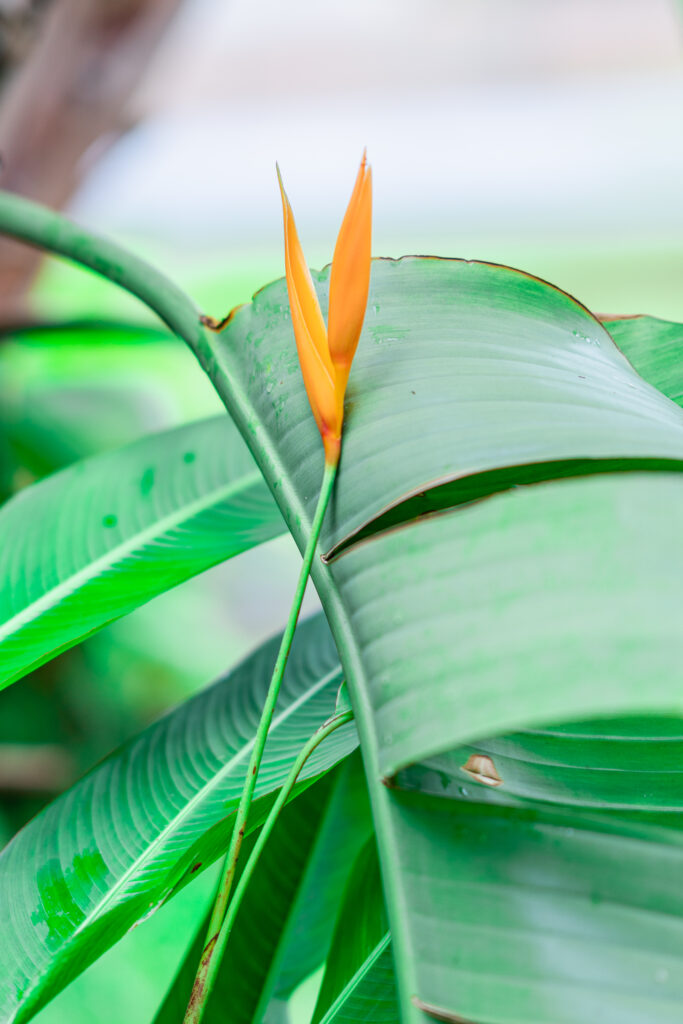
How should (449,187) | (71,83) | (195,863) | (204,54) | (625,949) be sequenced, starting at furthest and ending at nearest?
1. (204,54)
2. (449,187)
3. (71,83)
4. (195,863)
5. (625,949)

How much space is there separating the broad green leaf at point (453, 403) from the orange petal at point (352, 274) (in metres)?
0.02

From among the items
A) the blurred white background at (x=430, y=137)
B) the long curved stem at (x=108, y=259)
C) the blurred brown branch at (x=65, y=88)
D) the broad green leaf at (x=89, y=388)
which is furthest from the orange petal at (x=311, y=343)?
the blurred white background at (x=430, y=137)

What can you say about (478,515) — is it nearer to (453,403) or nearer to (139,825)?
(453,403)

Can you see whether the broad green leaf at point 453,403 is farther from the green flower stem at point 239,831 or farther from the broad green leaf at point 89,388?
the broad green leaf at point 89,388

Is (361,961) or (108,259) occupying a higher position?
(108,259)

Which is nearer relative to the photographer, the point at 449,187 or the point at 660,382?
the point at 660,382

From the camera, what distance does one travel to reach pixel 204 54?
198cm

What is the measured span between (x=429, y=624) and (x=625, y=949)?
0.31 ft

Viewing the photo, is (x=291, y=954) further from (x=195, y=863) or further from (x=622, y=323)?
(x=622, y=323)

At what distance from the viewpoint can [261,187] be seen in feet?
6.19

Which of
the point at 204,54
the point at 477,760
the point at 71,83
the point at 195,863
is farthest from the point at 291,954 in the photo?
the point at 204,54

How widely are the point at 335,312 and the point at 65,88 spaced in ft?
2.77

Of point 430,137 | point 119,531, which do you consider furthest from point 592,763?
point 430,137

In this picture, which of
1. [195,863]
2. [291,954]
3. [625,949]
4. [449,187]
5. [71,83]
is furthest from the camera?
[449,187]
